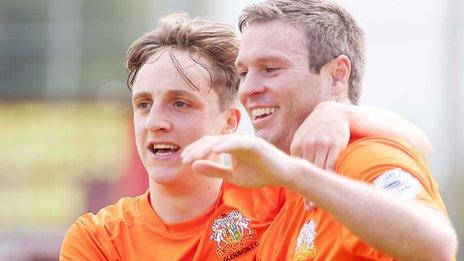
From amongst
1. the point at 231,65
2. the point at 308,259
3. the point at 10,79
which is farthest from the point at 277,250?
the point at 10,79

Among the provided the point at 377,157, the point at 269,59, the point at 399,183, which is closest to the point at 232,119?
the point at 269,59

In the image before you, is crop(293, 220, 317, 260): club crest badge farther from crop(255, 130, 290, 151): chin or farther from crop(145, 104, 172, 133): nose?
crop(145, 104, 172, 133): nose

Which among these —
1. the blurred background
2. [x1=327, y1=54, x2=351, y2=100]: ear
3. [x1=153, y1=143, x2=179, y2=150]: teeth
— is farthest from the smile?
the blurred background

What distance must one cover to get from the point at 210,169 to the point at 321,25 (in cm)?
112

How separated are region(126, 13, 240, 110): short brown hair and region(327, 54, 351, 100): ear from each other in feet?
2.43

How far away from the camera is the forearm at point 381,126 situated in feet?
13.0

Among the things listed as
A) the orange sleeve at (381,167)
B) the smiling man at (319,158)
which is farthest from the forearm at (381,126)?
the orange sleeve at (381,167)

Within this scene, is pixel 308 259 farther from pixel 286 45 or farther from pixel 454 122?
pixel 454 122

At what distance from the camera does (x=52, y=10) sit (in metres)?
12.8

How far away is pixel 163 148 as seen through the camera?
4.79m

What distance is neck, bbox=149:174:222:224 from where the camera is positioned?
4855 mm

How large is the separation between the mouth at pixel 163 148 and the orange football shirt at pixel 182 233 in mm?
263

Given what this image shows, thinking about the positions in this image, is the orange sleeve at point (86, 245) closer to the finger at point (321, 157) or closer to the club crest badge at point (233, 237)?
the club crest badge at point (233, 237)

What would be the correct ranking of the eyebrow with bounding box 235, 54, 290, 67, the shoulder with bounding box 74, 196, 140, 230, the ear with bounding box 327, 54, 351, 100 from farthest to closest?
the shoulder with bounding box 74, 196, 140, 230, the ear with bounding box 327, 54, 351, 100, the eyebrow with bounding box 235, 54, 290, 67
